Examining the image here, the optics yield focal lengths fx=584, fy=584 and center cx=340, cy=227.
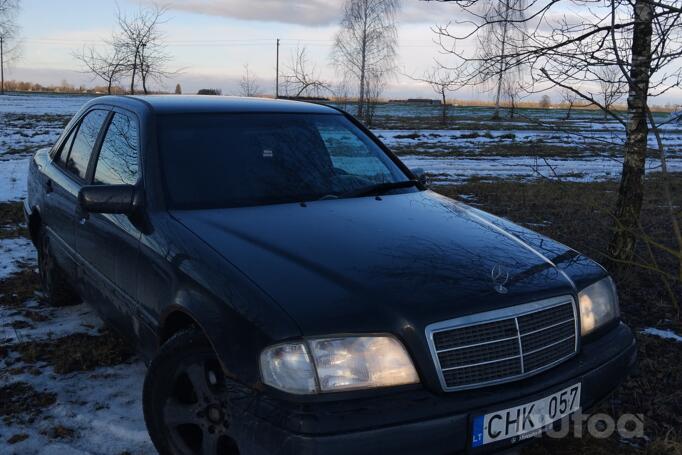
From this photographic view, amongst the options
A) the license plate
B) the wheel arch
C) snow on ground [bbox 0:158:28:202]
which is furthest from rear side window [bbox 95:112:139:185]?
snow on ground [bbox 0:158:28:202]

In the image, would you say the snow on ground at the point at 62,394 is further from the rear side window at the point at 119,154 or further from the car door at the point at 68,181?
the rear side window at the point at 119,154

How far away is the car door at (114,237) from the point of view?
288 centimetres

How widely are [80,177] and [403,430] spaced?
9.16ft

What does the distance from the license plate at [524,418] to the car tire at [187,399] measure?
874 mm

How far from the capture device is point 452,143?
68.0ft

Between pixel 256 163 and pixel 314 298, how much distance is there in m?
1.27

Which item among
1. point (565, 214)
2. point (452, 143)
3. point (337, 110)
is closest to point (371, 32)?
point (452, 143)

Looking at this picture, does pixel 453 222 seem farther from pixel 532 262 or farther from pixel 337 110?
pixel 337 110

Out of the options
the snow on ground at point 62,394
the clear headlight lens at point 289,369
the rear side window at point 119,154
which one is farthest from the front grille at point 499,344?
the rear side window at point 119,154

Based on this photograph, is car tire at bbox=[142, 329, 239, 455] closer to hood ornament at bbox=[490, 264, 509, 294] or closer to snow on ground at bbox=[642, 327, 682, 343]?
hood ornament at bbox=[490, 264, 509, 294]

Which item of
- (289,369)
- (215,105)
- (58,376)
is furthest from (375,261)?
(58,376)

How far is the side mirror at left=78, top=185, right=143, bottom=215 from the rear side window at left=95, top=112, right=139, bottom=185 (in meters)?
0.18

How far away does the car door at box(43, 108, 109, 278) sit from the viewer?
369 centimetres

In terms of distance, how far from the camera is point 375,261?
225cm
